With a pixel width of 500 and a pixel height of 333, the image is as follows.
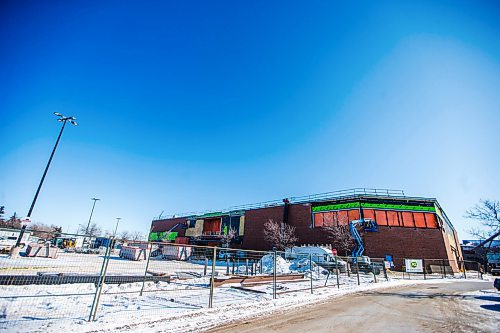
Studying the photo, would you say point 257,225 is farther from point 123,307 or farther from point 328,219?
point 123,307

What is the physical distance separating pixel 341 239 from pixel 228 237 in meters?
20.0

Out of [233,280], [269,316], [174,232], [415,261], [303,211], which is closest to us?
[269,316]

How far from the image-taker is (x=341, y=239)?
32875 mm

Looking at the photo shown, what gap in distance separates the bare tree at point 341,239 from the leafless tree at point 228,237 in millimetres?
17285

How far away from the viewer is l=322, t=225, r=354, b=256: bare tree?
32.5 metres

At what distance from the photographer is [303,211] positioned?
38.4 meters

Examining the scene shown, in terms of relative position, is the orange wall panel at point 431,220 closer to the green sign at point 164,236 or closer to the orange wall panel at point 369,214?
the orange wall panel at point 369,214

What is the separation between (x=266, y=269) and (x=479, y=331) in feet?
54.1

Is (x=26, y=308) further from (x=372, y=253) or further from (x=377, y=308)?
(x=372, y=253)

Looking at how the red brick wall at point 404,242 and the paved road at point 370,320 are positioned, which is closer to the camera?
the paved road at point 370,320

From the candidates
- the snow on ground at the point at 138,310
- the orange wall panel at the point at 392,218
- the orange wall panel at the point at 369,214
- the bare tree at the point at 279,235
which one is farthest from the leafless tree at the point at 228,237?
the snow on ground at the point at 138,310

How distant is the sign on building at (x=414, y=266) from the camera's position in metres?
26.1

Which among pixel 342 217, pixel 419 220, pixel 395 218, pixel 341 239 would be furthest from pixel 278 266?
pixel 419 220

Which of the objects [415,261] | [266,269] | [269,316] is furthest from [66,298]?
[415,261]
